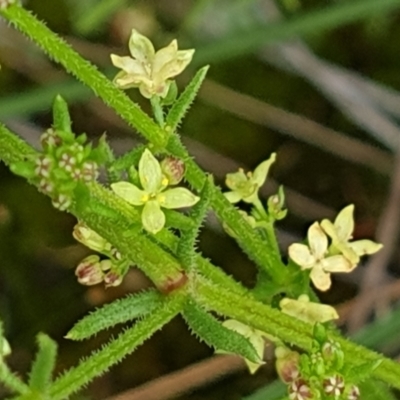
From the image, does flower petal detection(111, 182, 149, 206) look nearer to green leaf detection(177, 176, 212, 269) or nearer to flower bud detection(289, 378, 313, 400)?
green leaf detection(177, 176, 212, 269)

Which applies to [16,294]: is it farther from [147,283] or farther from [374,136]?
[374,136]

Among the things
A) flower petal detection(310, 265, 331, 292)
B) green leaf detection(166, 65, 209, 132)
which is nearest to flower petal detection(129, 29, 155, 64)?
green leaf detection(166, 65, 209, 132)

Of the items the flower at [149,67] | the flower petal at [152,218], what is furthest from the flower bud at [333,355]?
the flower at [149,67]

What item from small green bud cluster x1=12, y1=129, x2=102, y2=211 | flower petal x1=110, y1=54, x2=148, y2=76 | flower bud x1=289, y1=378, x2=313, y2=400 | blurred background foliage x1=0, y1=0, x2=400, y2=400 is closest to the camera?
small green bud cluster x1=12, y1=129, x2=102, y2=211

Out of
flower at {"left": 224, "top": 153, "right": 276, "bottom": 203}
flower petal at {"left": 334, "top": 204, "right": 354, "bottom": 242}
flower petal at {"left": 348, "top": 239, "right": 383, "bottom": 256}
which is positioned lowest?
flower petal at {"left": 348, "top": 239, "right": 383, "bottom": 256}

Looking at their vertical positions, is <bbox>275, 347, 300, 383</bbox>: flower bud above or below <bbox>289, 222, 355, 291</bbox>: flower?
below

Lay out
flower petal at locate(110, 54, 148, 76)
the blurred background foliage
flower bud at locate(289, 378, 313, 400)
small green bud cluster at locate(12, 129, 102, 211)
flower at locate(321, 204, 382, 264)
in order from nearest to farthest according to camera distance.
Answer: small green bud cluster at locate(12, 129, 102, 211)
flower bud at locate(289, 378, 313, 400)
flower petal at locate(110, 54, 148, 76)
flower at locate(321, 204, 382, 264)
the blurred background foliage
